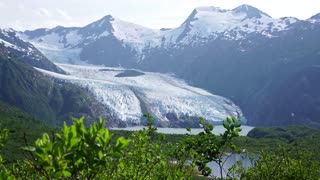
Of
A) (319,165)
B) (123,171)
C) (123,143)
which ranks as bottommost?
(319,165)

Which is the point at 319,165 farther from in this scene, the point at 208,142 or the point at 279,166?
the point at 208,142

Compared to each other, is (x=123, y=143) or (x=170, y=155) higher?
(x=123, y=143)

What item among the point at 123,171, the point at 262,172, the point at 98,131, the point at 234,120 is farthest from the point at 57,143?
the point at 262,172

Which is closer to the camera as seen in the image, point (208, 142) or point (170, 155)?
point (208, 142)

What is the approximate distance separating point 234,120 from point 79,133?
425 cm

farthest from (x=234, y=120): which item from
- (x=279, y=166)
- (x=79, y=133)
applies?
(x=279, y=166)

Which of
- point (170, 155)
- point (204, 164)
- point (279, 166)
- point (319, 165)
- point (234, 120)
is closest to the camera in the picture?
point (234, 120)

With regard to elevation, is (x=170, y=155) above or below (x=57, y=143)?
below

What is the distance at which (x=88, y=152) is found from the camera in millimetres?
6074

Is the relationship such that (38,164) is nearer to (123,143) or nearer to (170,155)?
(123,143)

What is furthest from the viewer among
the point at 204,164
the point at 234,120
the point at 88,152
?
the point at 204,164

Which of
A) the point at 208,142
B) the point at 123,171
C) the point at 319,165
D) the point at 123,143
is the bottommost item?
the point at 319,165

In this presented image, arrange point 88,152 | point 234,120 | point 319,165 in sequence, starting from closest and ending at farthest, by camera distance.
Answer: point 88,152, point 234,120, point 319,165

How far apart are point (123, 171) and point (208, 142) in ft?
8.30
